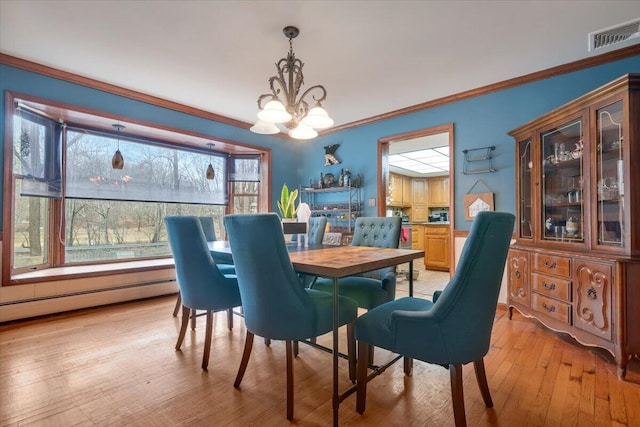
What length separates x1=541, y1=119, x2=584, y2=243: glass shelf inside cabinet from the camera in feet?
7.97

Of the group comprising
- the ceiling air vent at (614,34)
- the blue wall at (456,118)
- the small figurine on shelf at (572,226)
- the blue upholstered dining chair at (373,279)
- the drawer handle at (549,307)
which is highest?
the ceiling air vent at (614,34)

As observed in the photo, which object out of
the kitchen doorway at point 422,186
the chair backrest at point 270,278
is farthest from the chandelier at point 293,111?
the kitchen doorway at point 422,186

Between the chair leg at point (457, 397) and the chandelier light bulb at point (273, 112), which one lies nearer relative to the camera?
the chair leg at point (457, 397)

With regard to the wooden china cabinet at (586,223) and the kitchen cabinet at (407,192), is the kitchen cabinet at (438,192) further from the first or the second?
the wooden china cabinet at (586,223)

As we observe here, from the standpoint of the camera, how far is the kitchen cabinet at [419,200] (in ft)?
24.2

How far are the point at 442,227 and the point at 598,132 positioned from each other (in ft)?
12.2

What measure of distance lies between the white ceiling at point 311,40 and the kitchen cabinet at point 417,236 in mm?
3418

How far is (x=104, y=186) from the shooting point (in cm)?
377

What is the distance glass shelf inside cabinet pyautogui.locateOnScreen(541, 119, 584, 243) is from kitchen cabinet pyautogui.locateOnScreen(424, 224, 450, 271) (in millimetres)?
3059

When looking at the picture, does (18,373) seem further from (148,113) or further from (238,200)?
(238,200)

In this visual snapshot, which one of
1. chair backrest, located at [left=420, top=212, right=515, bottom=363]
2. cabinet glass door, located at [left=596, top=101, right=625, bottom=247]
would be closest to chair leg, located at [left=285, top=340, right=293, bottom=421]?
chair backrest, located at [left=420, top=212, right=515, bottom=363]

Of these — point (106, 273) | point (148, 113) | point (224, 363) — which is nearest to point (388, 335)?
point (224, 363)

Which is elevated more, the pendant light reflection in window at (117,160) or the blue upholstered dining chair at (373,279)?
the pendant light reflection in window at (117,160)

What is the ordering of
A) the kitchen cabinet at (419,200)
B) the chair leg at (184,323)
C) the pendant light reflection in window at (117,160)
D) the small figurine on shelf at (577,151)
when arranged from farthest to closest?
the kitchen cabinet at (419,200)
the pendant light reflection in window at (117,160)
the small figurine on shelf at (577,151)
the chair leg at (184,323)
